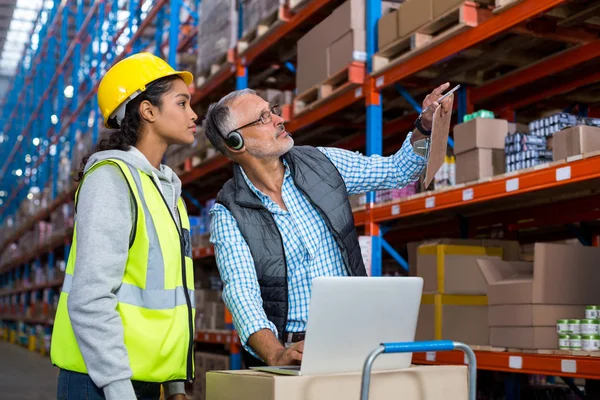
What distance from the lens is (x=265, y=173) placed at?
2787 millimetres

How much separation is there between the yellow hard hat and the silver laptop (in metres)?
0.84

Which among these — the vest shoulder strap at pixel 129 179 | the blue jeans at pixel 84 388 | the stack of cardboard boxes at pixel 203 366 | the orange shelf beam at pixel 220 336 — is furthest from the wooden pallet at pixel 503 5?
the stack of cardboard boxes at pixel 203 366

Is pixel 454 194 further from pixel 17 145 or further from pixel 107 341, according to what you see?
pixel 17 145

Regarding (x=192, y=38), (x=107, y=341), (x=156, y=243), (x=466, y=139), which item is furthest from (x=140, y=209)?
(x=192, y=38)

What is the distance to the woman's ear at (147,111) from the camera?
2.19 metres

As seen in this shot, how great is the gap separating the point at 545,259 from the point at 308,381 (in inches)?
88.3

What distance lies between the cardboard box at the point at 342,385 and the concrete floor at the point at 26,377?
24.1 feet

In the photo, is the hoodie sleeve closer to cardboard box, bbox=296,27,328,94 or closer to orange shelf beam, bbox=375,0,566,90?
orange shelf beam, bbox=375,0,566,90

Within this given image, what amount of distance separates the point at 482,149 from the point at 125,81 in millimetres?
2402

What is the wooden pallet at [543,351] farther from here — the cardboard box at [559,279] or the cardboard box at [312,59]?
the cardboard box at [312,59]

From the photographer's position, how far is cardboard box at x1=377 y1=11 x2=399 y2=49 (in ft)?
15.8

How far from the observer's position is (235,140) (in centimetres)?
277

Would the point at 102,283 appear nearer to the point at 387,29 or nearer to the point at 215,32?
the point at 387,29

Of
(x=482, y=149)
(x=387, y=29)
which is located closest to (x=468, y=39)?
(x=482, y=149)
